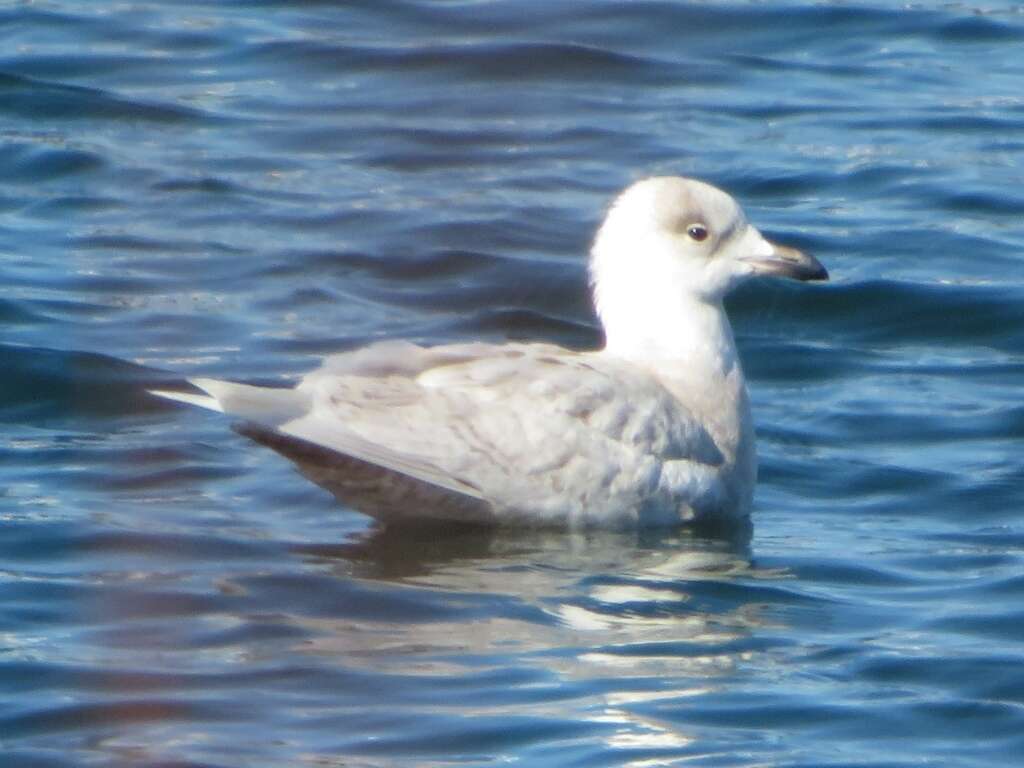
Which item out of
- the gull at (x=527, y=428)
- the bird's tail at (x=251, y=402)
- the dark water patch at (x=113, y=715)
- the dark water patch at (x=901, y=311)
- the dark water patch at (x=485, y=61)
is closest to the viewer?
the dark water patch at (x=113, y=715)

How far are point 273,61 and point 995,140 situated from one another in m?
4.35

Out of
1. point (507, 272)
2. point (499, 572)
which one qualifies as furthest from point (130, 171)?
point (499, 572)

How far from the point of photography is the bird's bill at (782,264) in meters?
8.29

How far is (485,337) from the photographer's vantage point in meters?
10.2

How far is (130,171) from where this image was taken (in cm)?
1225

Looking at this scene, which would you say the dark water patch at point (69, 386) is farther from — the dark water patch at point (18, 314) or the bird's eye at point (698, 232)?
the bird's eye at point (698, 232)

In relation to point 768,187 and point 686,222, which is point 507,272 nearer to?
point 768,187

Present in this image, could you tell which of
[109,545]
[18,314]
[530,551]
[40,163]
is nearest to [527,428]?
[530,551]

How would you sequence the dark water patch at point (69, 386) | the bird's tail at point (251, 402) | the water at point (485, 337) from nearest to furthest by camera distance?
the water at point (485, 337) < the bird's tail at point (251, 402) < the dark water patch at point (69, 386)

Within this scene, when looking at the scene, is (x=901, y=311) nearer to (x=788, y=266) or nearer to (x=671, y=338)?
(x=788, y=266)

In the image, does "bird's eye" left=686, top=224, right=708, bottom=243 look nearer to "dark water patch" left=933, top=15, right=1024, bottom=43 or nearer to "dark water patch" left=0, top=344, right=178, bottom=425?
"dark water patch" left=0, top=344, right=178, bottom=425

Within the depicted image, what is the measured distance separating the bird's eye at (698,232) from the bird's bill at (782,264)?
165mm

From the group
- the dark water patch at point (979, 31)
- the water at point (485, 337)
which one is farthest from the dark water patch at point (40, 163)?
the dark water patch at point (979, 31)

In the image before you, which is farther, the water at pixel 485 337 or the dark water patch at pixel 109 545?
the dark water patch at pixel 109 545
